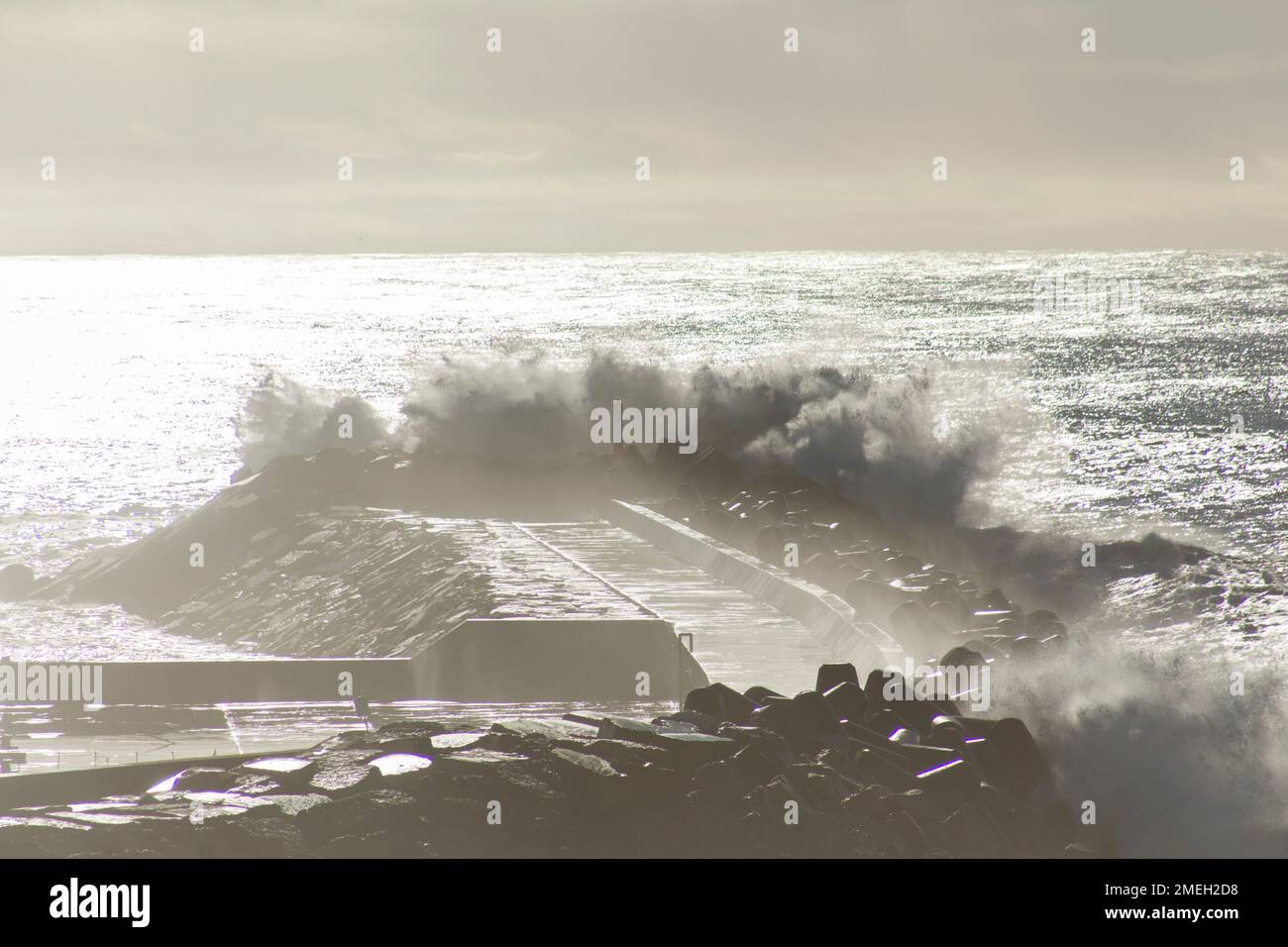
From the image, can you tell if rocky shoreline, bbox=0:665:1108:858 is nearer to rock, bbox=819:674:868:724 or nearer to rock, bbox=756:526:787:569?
rock, bbox=819:674:868:724

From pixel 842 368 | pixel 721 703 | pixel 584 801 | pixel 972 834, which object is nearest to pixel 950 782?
pixel 972 834

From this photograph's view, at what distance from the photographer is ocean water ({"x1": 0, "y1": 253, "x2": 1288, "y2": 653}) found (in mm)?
47281

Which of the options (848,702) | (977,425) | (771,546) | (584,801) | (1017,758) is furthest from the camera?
(977,425)

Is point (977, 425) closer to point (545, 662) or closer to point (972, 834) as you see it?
point (545, 662)

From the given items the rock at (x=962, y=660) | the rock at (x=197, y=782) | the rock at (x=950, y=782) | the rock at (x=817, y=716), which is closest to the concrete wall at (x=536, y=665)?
the rock at (x=962, y=660)

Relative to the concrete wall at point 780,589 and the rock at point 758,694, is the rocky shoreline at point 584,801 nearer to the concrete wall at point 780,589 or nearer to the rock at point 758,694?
the rock at point 758,694

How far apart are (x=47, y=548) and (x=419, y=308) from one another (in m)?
142

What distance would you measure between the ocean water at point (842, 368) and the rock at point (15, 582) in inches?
77.7

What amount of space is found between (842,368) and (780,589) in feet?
238

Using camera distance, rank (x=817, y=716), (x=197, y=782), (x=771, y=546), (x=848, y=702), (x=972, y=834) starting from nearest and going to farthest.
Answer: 1. (x=197, y=782)
2. (x=972, y=834)
3. (x=817, y=716)
4. (x=848, y=702)
5. (x=771, y=546)

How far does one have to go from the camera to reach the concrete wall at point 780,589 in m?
17.3

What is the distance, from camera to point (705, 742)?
12008mm

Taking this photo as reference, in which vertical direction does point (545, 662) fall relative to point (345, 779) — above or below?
below

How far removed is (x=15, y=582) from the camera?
30578mm
